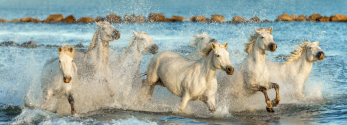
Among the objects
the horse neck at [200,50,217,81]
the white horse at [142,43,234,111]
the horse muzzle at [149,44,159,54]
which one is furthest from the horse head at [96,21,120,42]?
the horse neck at [200,50,217,81]

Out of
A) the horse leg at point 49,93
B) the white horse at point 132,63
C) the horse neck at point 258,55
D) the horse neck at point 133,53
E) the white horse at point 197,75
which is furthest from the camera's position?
the horse neck at point 133,53

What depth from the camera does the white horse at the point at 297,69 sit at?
7355 mm

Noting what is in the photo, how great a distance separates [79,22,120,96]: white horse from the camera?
691cm

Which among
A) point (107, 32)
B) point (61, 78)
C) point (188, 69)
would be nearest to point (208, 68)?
point (188, 69)

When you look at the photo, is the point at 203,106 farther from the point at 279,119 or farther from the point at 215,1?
the point at 215,1

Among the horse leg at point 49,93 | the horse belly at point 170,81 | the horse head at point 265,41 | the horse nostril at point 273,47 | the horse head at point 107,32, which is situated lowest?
the horse leg at point 49,93

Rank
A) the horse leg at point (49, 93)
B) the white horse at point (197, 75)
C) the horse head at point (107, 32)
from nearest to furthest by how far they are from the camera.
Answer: the white horse at point (197, 75) → the horse leg at point (49, 93) → the horse head at point (107, 32)

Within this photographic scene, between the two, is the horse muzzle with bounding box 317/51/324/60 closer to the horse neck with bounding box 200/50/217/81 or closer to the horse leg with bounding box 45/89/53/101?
the horse neck with bounding box 200/50/217/81

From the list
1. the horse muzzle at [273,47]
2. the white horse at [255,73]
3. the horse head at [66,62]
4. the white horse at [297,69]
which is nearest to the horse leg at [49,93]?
the horse head at [66,62]

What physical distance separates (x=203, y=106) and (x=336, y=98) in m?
2.93

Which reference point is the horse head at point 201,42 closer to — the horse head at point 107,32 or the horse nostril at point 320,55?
the horse head at point 107,32

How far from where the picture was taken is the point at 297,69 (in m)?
7.43

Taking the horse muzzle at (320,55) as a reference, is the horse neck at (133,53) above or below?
above

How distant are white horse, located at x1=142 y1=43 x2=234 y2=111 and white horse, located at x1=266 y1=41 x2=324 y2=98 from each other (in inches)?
77.6
